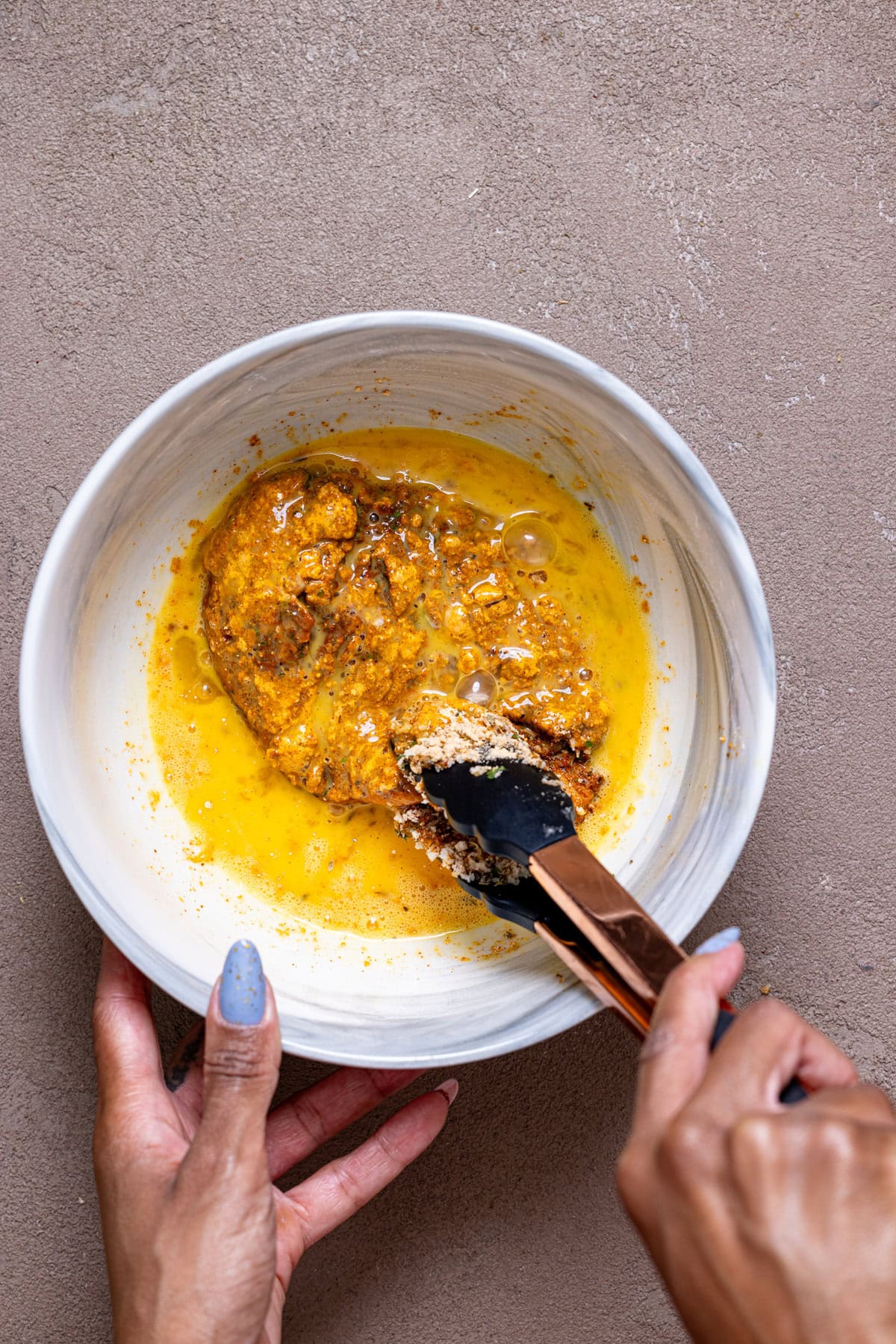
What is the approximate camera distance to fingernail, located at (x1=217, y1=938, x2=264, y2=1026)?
1.10 metres

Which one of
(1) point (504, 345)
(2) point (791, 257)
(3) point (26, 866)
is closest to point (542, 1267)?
(3) point (26, 866)

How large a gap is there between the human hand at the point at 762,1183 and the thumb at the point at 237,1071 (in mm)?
418

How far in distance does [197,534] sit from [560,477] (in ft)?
1.63

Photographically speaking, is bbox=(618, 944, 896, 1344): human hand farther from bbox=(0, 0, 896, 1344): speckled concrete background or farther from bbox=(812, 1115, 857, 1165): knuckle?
bbox=(0, 0, 896, 1344): speckled concrete background

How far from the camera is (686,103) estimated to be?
1.38 meters

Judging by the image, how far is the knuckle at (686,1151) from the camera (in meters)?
0.79

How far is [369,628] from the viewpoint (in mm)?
1339

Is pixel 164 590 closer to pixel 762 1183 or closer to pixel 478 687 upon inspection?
pixel 478 687

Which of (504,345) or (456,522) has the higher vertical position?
(504,345)

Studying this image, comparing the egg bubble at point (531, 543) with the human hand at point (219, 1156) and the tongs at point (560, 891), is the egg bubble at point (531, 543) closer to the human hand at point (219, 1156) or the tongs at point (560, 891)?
the tongs at point (560, 891)

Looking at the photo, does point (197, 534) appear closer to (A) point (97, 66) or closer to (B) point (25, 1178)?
(A) point (97, 66)

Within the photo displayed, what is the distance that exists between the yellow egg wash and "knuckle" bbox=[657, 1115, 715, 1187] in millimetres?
566

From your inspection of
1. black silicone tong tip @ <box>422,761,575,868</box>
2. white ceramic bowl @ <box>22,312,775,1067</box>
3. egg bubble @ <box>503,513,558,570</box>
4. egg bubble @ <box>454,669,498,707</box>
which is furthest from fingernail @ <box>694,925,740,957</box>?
egg bubble @ <box>503,513,558,570</box>

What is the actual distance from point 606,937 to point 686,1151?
0.24 metres
